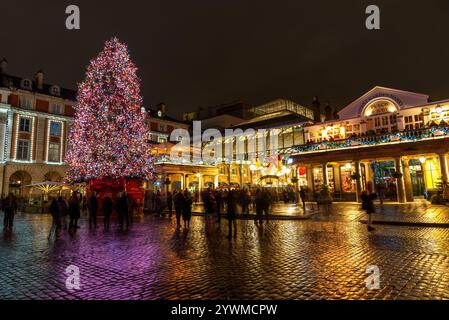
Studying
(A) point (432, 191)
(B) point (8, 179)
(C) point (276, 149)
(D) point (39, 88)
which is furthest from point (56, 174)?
(A) point (432, 191)

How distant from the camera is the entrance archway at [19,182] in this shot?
128 feet

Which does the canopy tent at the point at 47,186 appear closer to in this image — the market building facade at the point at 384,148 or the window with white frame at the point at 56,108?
the window with white frame at the point at 56,108

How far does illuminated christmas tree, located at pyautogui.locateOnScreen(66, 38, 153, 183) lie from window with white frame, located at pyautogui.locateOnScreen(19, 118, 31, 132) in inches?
971

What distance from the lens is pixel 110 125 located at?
20391 mm

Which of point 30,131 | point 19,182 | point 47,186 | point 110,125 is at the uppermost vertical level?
point 30,131

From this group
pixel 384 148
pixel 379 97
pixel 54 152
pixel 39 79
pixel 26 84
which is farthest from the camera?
pixel 39 79

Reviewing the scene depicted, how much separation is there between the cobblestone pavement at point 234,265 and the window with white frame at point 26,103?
37.1m

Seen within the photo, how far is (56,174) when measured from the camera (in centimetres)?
4250

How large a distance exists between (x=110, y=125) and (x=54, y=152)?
28305 millimetres

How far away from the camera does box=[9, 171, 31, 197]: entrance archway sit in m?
38.9

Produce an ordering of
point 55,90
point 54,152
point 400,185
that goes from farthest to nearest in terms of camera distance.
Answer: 1. point 55,90
2. point 54,152
3. point 400,185

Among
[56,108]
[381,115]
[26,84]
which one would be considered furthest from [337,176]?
[26,84]

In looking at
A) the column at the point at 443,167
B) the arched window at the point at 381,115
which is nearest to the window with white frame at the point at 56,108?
the arched window at the point at 381,115

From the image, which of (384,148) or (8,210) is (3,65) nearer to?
(8,210)
